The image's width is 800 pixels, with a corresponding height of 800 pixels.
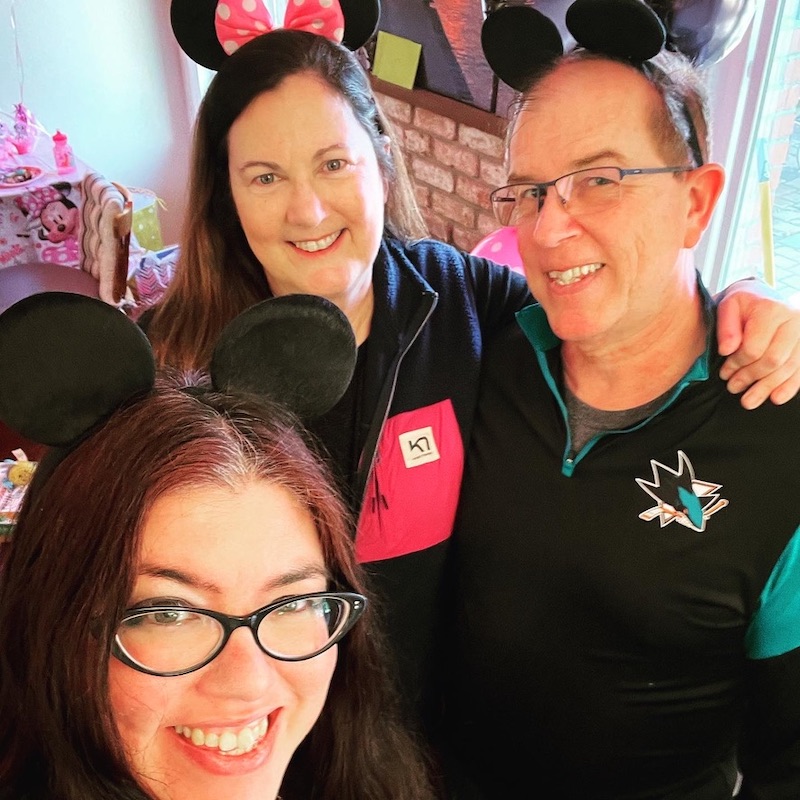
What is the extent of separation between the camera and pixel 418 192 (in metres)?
3.22

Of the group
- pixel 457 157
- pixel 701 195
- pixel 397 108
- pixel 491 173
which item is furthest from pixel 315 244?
pixel 397 108

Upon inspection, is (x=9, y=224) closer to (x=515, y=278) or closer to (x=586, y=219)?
(x=515, y=278)

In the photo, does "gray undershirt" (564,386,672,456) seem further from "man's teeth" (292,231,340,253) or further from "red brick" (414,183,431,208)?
"red brick" (414,183,431,208)

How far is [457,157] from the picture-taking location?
2918mm

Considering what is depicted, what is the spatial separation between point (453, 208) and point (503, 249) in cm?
116

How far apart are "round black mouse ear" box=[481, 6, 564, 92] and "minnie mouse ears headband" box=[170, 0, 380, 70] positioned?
0.29 meters

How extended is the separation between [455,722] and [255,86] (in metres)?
1.19

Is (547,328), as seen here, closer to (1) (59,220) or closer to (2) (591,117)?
(2) (591,117)

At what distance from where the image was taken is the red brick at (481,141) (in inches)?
106

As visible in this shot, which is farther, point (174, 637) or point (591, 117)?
point (591, 117)

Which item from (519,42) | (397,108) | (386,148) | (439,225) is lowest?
(439,225)

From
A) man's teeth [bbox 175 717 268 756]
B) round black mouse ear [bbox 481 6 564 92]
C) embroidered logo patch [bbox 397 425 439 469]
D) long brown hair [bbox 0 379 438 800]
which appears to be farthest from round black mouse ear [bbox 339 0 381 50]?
man's teeth [bbox 175 717 268 756]

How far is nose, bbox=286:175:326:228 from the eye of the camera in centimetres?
132

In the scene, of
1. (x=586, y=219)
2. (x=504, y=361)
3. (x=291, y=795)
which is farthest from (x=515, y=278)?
(x=291, y=795)
